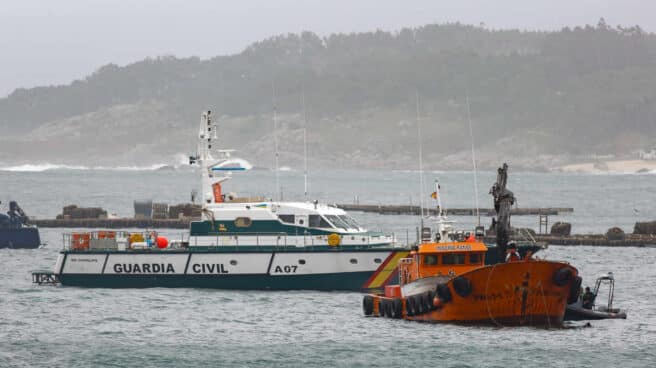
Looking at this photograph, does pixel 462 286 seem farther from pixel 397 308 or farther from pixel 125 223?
pixel 125 223

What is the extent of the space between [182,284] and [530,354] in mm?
18655

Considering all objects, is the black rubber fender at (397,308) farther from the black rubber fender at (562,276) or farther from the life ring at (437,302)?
the black rubber fender at (562,276)

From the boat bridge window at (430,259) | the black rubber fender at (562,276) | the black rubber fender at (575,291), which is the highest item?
the boat bridge window at (430,259)

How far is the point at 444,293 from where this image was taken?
44.8m

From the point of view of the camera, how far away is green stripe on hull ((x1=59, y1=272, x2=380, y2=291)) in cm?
5456

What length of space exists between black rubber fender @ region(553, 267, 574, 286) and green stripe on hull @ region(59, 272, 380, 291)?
38.8ft

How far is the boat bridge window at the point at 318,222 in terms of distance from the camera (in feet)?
181

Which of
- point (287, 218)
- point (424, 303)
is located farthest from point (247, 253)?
point (424, 303)

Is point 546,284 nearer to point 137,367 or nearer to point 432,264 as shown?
point 432,264

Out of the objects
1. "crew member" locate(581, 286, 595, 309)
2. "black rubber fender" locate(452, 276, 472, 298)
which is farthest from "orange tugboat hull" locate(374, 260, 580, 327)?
"crew member" locate(581, 286, 595, 309)

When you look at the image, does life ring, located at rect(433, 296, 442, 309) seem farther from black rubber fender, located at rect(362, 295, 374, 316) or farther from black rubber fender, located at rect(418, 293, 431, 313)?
black rubber fender, located at rect(362, 295, 374, 316)

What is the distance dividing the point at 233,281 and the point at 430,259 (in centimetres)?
1106

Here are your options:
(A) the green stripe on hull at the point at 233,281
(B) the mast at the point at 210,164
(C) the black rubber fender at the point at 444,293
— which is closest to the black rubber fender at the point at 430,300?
(C) the black rubber fender at the point at 444,293

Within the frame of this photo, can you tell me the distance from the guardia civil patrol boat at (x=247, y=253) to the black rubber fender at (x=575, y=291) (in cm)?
902
